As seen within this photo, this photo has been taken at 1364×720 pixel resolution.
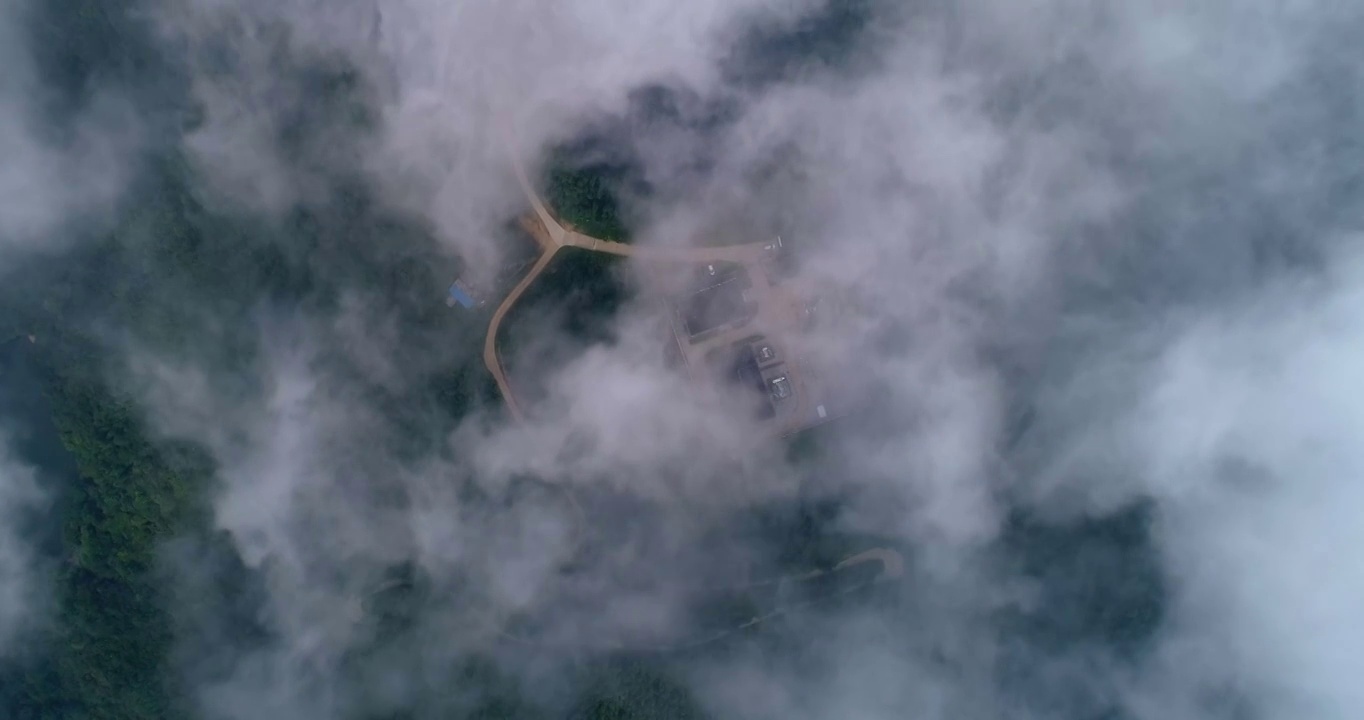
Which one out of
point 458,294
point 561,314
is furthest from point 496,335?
point 561,314

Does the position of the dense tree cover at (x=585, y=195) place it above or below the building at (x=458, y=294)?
above

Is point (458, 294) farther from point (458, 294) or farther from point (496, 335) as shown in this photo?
point (496, 335)

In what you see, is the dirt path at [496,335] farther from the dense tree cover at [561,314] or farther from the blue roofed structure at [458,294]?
the blue roofed structure at [458,294]

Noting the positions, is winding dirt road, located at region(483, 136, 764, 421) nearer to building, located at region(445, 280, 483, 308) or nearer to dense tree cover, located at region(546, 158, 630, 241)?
dense tree cover, located at region(546, 158, 630, 241)

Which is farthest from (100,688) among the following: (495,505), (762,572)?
(762,572)

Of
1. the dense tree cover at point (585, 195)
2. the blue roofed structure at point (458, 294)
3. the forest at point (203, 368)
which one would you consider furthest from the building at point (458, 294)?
the dense tree cover at point (585, 195)

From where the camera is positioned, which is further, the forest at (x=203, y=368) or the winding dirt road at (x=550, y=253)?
the winding dirt road at (x=550, y=253)

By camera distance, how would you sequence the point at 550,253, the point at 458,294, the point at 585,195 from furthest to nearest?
the point at 550,253 < the point at 458,294 < the point at 585,195

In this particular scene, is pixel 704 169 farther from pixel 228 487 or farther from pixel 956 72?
pixel 228 487

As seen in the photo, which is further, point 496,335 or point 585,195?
point 496,335

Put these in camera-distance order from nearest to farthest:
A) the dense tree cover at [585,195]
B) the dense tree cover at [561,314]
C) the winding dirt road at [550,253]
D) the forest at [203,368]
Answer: the forest at [203,368] → the dense tree cover at [585,195] → the dense tree cover at [561,314] → the winding dirt road at [550,253]

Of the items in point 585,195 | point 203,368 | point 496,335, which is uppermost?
point 585,195
